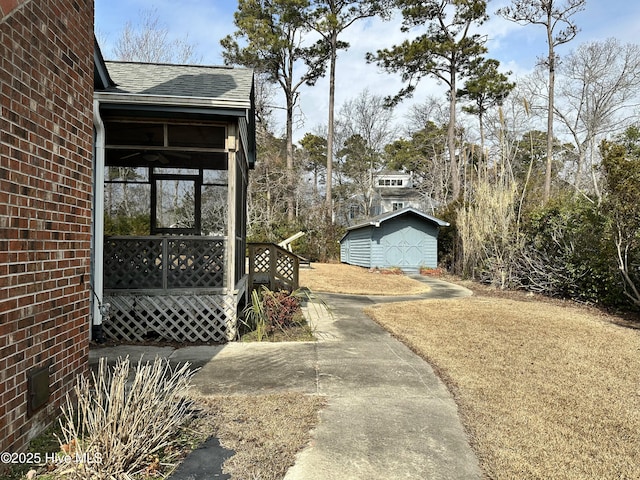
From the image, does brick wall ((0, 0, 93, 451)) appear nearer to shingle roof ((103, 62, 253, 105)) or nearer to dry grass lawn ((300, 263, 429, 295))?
shingle roof ((103, 62, 253, 105))

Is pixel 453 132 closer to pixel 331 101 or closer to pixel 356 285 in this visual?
pixel 331 101

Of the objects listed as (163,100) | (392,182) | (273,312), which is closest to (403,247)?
(273,312)

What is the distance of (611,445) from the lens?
3203 mm

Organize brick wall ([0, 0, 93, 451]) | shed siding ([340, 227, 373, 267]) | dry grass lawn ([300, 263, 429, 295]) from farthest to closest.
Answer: shed siding ([340, 227, 373, 267])
dry grass lawn ([300, 263, 429, 295])
brick wall ([0, 0, 93, 451])

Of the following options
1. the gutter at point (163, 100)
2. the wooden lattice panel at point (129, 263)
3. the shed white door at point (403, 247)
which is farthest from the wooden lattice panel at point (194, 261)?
the shed white door at point (403, 247)

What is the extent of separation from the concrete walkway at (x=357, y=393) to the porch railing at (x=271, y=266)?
2.60 meters

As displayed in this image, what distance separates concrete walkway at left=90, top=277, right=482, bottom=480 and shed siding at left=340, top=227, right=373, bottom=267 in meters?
14.5

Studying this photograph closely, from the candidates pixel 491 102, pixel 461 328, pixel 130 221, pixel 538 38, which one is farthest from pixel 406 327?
pixel 491 102

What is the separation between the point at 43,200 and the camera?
9.76 feet

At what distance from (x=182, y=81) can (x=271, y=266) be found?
4536mm

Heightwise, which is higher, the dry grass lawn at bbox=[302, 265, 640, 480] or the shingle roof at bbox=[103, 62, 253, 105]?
the shingle roof at bbox=[103, 62, 253, 105]

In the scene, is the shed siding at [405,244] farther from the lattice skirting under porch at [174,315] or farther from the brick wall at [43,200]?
the brick wall at [43,200]

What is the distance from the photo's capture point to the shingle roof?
596 cm

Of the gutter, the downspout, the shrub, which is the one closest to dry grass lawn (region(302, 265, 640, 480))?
the shrub
